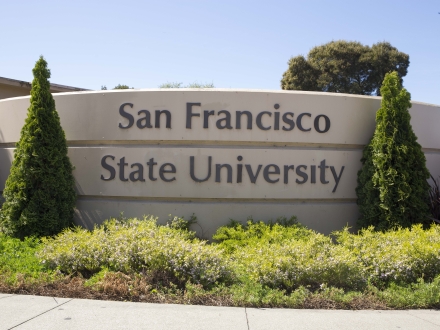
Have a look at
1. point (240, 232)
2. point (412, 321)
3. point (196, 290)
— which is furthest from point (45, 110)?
point (412, 321)

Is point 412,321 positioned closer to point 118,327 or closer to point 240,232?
point 118,327

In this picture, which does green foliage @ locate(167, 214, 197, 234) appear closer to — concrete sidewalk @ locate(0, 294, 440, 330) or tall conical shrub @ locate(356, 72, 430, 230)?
tall conical shrub @ locate(356, 72, 430, 230)

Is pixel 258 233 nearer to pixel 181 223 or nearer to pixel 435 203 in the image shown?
pixel 181 223

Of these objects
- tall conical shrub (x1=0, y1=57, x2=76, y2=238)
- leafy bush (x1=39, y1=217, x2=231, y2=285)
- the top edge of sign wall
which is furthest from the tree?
leafy bush (x1=39, y1=217, x2=231, y2=285)

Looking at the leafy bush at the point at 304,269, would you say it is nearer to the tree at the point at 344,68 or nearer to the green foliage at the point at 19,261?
the green foliage at the point at 19,261

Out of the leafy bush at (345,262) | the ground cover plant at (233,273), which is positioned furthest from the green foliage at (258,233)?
the ground cover plant at (233,273)

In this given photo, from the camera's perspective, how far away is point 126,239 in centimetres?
660

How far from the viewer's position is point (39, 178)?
27.9 feet

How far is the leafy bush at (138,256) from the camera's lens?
594cm

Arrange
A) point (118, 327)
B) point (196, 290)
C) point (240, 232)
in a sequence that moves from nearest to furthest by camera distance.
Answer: point (118, 327), point (196, 290), point (240, 232)

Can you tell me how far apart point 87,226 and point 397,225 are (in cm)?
592

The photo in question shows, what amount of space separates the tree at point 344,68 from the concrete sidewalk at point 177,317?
33.6 meters

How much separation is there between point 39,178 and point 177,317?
4847 mm

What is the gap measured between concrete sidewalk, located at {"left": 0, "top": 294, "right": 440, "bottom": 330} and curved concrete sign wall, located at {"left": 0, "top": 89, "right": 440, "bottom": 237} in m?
3.95
